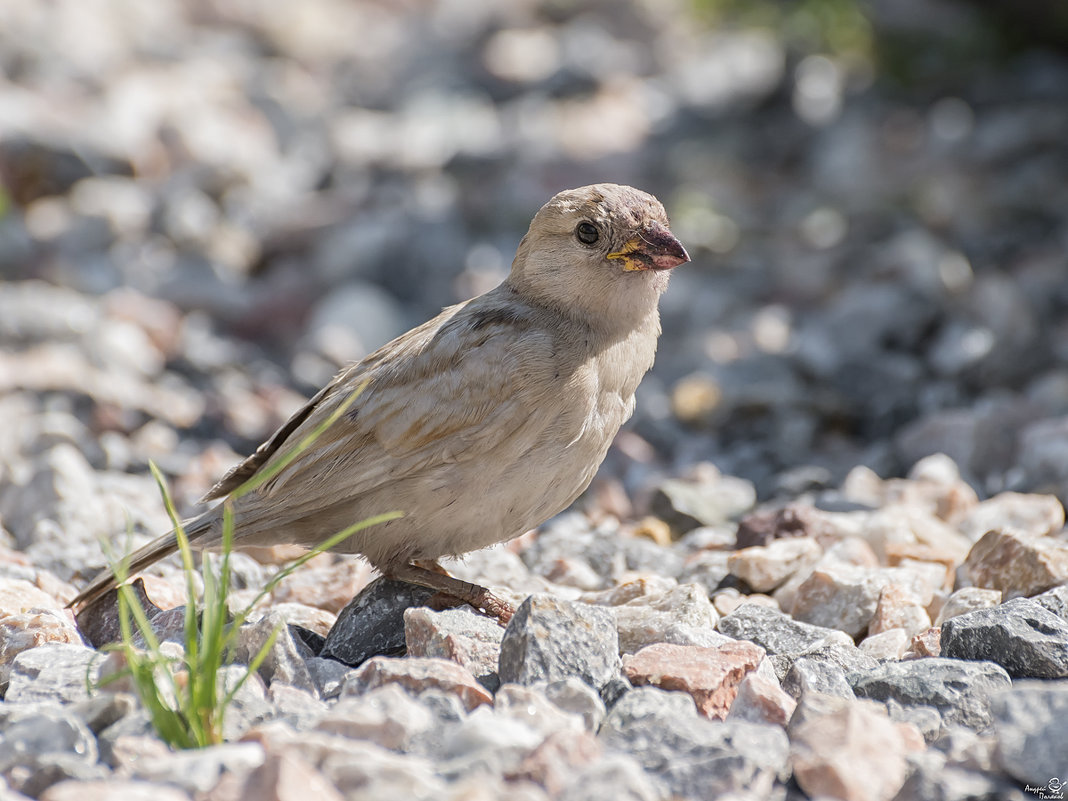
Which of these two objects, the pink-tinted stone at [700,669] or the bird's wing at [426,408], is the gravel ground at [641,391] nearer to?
the pink-tinted stone at [700,669]

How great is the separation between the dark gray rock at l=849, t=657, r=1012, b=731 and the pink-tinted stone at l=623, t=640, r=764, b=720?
0.28 metres

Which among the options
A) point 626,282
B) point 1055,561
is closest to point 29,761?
point 626,282

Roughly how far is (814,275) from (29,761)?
18.8ft

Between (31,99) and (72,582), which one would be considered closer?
(72,582)

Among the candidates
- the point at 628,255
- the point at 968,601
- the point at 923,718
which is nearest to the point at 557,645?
the point at 923,718

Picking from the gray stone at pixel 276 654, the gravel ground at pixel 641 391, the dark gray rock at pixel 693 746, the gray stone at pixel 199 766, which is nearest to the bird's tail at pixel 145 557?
the gravel ground at pixel 641 391

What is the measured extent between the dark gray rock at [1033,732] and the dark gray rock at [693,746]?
0.42 meters

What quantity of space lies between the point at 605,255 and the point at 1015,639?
1.65 metres

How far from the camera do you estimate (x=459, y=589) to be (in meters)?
3.64

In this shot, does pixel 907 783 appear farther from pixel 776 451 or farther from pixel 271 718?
pixel 776 451

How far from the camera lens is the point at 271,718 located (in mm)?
2623

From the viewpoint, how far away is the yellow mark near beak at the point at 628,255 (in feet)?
12.5

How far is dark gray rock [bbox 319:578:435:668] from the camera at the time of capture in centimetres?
327

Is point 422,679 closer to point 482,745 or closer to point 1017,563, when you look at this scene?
point 482,745
